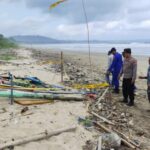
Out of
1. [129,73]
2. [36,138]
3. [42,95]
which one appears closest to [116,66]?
[129,73]

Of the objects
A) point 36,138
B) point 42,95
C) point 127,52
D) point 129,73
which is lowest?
point 36,138

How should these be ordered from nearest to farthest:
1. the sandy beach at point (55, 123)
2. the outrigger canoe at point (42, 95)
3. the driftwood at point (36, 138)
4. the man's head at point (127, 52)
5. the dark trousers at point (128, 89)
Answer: the driftwood at point (36, 138) → the sandy beach at point (55, 123) → the outrigger canoe at point (42, 95) → the man's head at point (127, 52) → the dark trousers at point (128, 89)

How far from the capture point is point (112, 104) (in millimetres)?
10125

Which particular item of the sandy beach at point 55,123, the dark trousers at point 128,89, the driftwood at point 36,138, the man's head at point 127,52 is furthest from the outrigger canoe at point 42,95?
the driftwood at point 36,138

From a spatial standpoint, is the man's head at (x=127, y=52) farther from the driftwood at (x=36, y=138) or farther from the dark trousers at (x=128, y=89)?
the driftwood at (x=36, y=138)

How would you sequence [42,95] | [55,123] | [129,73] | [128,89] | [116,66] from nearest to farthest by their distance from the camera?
[55,123], [42,95], [129,73], [128,89], [116,66]

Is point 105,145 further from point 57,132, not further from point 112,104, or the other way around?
point 112,104

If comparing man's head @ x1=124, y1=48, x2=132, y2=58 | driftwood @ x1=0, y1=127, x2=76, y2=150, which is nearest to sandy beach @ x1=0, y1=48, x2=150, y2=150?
driftwood @ x1=0, y1=127, x2=76, y2=150

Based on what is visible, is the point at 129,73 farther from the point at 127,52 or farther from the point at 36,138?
the point at 36,138

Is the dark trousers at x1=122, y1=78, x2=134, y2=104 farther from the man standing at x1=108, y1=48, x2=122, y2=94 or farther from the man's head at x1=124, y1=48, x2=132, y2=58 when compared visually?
the man standing at x1=108, y1=48, x2=122, y2=94

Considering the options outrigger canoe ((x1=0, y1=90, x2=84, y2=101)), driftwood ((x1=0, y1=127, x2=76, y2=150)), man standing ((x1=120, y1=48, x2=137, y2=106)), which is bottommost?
driftwood ((x1=0, y1=127, x2=76, y2=150))

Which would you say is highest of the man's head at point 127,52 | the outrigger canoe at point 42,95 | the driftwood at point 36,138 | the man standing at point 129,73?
the man's head at point 127,52

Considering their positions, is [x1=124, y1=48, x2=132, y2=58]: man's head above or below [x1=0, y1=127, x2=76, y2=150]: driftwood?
above

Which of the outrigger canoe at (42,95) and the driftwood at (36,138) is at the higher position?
the outrigger canoe at (42,95)
